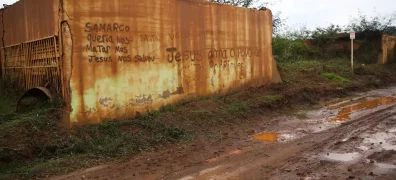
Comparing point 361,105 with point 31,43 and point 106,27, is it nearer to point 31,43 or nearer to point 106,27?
point 106,27

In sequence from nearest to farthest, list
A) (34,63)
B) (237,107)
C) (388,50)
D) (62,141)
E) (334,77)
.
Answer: (62,141), (34,63), (237,107), (334,77), (388,50)

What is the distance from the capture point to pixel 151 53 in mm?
8023

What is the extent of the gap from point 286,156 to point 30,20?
6.70 metres

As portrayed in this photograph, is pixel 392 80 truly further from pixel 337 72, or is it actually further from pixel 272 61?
pixel 272 61

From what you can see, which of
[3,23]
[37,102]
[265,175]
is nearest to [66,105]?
[37,102]

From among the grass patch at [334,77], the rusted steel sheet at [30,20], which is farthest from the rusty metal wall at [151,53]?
the grass patch at [334,77]

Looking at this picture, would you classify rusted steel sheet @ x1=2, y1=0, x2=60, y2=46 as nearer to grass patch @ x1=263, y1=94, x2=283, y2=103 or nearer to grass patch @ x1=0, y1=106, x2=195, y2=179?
grass patch @ x1=0, y1=106, x2=195, y2=179

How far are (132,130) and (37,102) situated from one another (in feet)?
7.11

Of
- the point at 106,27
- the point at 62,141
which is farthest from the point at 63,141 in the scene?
the point at 106,27

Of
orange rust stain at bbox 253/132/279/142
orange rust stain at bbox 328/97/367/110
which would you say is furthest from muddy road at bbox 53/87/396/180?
orange rust stain at bbox 328/97/367/110

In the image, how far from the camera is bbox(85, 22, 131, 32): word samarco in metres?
6.87

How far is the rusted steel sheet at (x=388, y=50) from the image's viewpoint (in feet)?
63.7

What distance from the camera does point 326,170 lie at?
4.87 m

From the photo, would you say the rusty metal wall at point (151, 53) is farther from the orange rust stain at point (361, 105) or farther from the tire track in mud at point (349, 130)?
the tire track in mud at point (349, 130)
